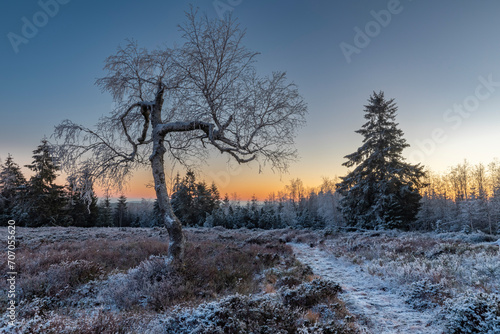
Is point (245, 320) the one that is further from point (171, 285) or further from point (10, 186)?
point (10, 186)

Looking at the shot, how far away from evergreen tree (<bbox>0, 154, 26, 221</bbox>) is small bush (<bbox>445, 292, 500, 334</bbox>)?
47.3 m

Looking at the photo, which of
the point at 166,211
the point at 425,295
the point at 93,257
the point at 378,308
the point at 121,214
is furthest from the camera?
the point at 121,214

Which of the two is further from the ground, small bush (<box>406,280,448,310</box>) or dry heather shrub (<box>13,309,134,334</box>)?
dry heather shrub (<box>13,309,134,334</box>)

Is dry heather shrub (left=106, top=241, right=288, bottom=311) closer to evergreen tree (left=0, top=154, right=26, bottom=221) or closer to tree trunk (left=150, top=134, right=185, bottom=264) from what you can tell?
tree trunk (left=150, top=134, right=185, bottom=264)

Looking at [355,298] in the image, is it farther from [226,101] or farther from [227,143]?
[226,101]

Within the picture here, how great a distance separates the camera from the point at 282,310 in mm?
3908

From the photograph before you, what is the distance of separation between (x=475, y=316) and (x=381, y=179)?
24.2m

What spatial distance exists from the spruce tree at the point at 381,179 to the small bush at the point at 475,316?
73.0 feet

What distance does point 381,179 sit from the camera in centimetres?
2502

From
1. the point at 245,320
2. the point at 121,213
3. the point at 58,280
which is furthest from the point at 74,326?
the point at 121,213

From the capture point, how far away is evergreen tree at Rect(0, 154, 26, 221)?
33975mm

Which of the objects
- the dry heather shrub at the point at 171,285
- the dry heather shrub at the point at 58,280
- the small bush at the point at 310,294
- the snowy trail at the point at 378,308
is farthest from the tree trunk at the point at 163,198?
the snowy trail at the point at 378,308

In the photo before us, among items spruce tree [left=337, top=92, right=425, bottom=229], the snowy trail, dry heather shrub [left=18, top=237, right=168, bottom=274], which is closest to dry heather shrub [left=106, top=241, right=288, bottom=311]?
dry heather shrub [left=18, top=237, right=168, bottom=274]

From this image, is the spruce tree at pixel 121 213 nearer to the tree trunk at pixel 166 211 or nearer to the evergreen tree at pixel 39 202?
the evergreen tree at pixel 39 202
